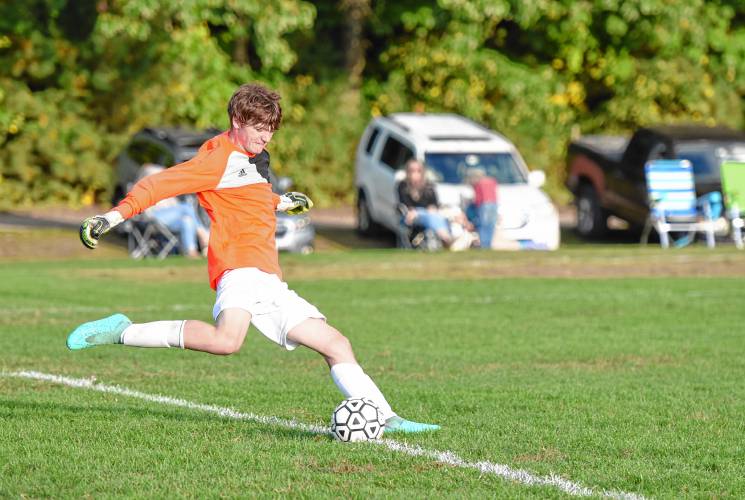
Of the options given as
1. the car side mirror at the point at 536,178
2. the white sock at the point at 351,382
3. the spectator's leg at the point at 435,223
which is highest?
the white sock at the point at 351,382

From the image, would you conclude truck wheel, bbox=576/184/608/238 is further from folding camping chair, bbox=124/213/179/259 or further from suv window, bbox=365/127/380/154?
folding camping chair, bbox=124/213/179/259

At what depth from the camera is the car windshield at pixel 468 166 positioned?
81.7 feet

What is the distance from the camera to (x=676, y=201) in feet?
81.1

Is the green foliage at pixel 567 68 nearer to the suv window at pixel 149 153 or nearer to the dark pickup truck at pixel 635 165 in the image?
the dark pickup truck at pixel 635 165

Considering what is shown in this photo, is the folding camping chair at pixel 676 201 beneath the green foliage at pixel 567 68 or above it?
beneath

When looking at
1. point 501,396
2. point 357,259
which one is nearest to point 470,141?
point 357,259

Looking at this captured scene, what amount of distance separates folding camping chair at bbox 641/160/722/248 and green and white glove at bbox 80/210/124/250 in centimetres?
1860

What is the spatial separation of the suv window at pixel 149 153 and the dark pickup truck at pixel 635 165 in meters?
7.42

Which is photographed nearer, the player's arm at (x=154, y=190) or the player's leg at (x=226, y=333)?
the player's arm at (x=154, y=190)

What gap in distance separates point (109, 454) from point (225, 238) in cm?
114

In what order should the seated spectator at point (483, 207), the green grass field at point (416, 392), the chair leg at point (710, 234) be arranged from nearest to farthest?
the green grass field at point (416, 392) → the seated spectator at point (483, 207) → the chair leg at point (710, 234)

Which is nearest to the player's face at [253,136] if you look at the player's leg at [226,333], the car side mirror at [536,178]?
the player's leg at [226,333]

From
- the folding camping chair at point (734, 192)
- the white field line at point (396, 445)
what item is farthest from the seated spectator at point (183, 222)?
the white field line at point (396, 445)

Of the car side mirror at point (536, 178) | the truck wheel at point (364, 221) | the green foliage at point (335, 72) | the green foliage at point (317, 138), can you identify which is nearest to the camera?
the car side mirror at point (536, 178)
